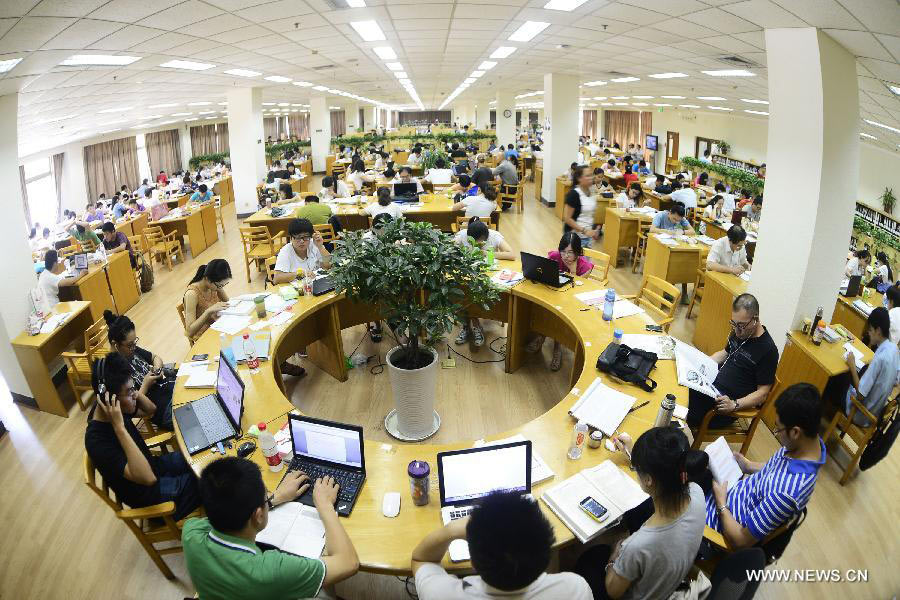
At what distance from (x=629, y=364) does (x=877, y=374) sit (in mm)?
1806

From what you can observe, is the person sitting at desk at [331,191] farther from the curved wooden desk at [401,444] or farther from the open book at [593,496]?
the open book at [593,496]

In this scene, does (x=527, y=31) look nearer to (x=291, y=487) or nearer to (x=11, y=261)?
(x=291, y=487)

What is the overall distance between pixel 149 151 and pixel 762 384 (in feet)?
74.2

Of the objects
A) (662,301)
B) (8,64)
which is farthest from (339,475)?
(8,64)

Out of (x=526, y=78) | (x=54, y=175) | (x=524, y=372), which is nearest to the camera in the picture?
(x=524, y=372)

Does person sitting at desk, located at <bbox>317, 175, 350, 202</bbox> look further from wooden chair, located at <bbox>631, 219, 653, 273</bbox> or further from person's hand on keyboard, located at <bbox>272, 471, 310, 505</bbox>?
person's hand on keyboard, located at <bbox>272, 471, 310, 505</bbox>

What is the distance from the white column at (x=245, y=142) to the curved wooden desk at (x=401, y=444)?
321 inches

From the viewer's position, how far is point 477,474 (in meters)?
2.26

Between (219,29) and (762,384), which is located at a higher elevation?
(219,29)

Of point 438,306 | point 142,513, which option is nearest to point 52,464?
point 142,513

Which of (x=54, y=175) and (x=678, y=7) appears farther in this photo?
(x=54, y=175)

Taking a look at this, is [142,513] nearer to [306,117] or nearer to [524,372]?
[524,372]

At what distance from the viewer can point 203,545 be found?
5.71 feet

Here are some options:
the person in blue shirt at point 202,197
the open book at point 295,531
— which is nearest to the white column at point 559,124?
the person in blue shirt at point 202,197
